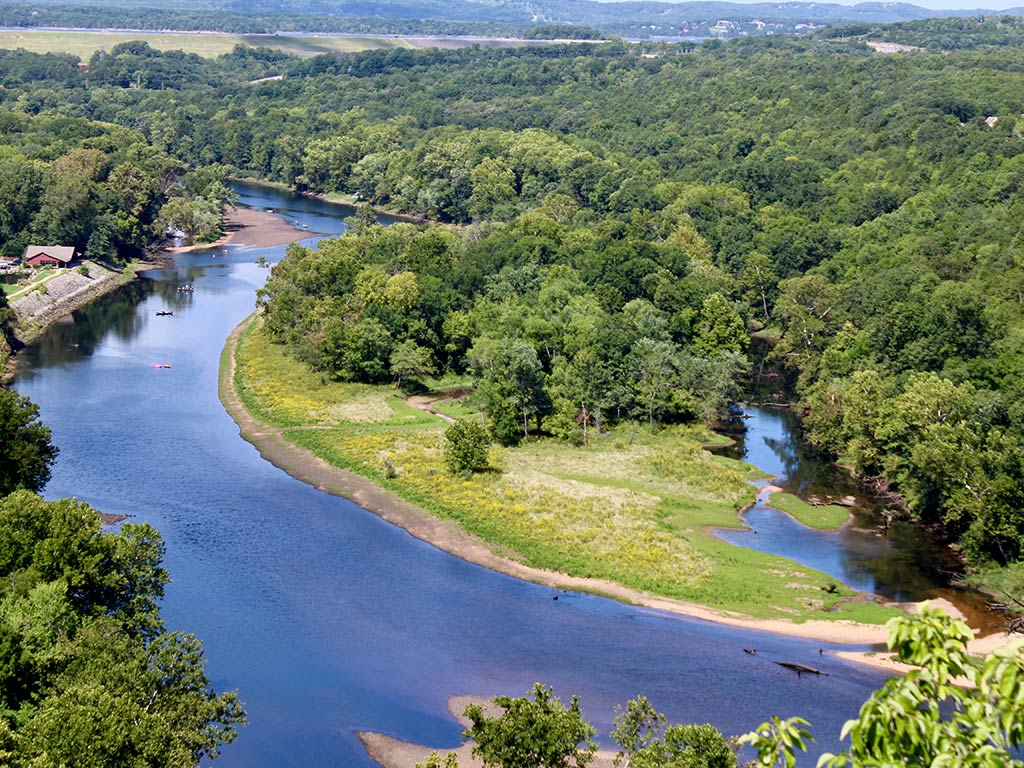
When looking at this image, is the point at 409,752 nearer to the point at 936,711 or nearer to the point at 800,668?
the point at 800,668

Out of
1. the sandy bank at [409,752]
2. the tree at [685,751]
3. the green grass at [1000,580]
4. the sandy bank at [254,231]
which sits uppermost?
the tree at [685,751]

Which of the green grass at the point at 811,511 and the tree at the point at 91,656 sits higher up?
the tree at the point at 91,656

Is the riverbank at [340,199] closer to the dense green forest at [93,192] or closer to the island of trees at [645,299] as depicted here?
the island of trees at [645,299]

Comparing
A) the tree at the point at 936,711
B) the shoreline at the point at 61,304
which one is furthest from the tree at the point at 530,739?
the shoreline at the point at 61,304

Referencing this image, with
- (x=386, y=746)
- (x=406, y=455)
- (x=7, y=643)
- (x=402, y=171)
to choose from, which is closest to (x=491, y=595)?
(x=386, y=746)

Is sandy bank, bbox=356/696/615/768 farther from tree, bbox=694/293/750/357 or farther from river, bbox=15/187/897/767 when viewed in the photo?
tree, bbox=694/293/750/357

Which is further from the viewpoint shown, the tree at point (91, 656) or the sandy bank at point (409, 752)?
the sandy bank at point (409, 752)
